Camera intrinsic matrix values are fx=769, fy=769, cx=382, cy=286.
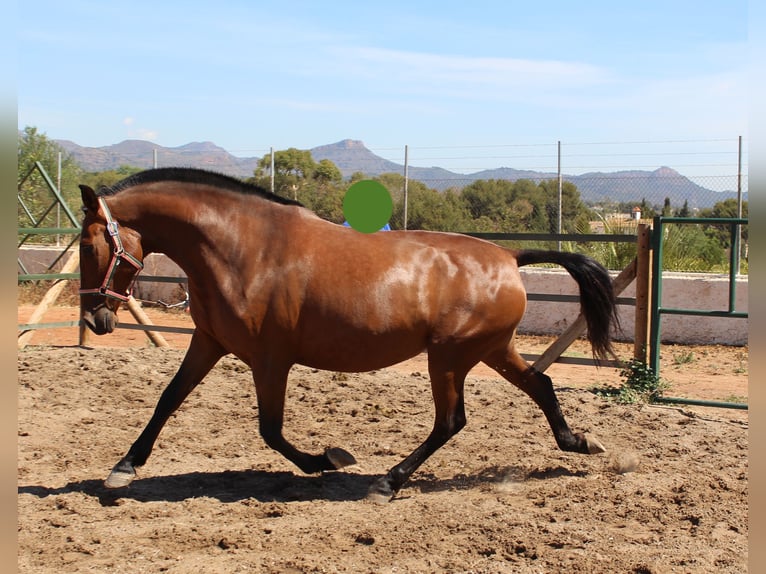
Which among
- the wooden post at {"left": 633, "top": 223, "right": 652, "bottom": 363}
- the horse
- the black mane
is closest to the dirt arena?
the horse

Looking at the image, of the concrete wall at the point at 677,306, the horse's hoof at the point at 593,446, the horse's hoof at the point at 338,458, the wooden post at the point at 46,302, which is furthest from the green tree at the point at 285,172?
the horse's hoof at the point at 593,446

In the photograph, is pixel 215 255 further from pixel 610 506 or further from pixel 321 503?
pixel 610 506

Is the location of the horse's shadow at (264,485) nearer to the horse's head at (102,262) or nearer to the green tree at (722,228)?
the horse's head at (102,262)

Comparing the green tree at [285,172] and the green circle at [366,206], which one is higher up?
the green tree at [285,172]

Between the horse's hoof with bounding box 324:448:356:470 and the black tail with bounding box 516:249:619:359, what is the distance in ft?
5.69

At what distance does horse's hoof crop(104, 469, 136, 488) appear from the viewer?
443 cm

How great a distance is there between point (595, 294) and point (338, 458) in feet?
6.68

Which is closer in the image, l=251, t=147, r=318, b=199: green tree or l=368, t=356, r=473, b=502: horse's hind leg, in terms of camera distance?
l=368, t=356, r=473, b=502: horse's hind leg

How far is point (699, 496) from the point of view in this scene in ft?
14.1

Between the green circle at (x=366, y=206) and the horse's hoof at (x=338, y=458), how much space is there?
1394 mm

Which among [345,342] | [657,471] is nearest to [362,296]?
[345,342]

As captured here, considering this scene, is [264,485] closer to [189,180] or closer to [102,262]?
[102,262]

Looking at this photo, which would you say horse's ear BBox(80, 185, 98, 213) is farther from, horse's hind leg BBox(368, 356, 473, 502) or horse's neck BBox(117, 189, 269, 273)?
horse's hind leg BBox(368, 356, 473, 502)

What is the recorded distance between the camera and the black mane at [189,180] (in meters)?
4.48
